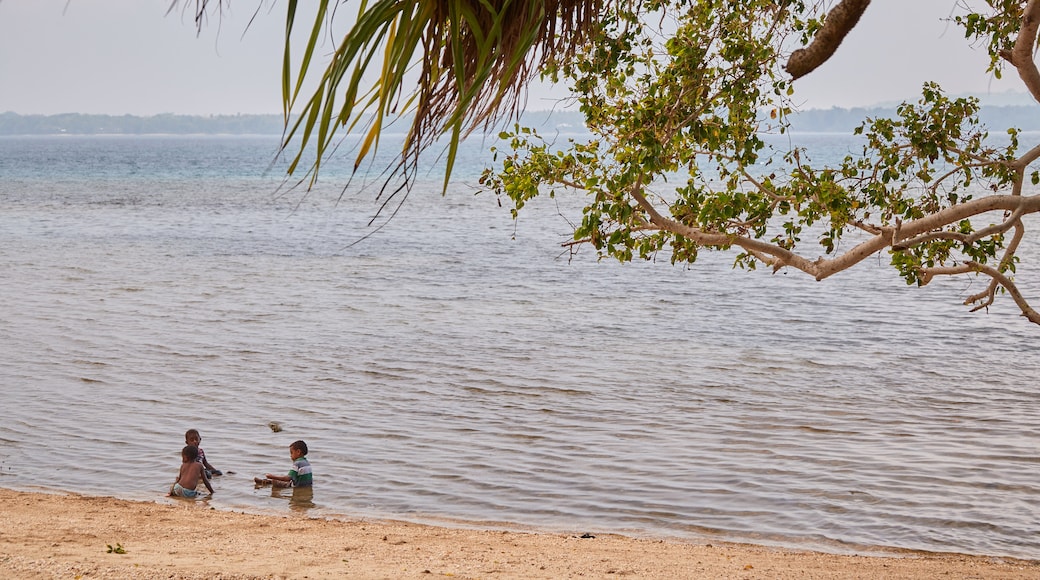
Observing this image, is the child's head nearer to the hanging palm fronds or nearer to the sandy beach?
the sandy beach

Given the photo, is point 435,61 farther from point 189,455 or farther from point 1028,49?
point 189,455

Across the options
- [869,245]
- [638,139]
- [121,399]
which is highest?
[638,139]

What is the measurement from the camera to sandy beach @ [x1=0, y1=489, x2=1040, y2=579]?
7875 millimetres

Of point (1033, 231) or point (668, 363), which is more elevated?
point (1033, 231)

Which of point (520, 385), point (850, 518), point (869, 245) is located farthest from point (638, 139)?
point (520, 385)

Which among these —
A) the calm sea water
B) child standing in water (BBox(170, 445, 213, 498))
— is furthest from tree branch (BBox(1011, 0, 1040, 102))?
child standing in water (BBox(170, 445, 213, 498))

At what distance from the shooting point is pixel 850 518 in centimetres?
1128

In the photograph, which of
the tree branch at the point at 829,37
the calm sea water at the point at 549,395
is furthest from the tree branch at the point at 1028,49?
the calm sea water at the point at 549,395

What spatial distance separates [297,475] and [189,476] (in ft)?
3.78

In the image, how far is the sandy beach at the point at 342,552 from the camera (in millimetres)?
7875

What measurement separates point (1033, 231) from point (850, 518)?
39132 millimetres

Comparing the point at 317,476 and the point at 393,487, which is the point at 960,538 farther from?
the point at 317,476

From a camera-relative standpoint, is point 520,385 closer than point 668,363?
Yes

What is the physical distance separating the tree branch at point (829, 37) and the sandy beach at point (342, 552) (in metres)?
4.78
